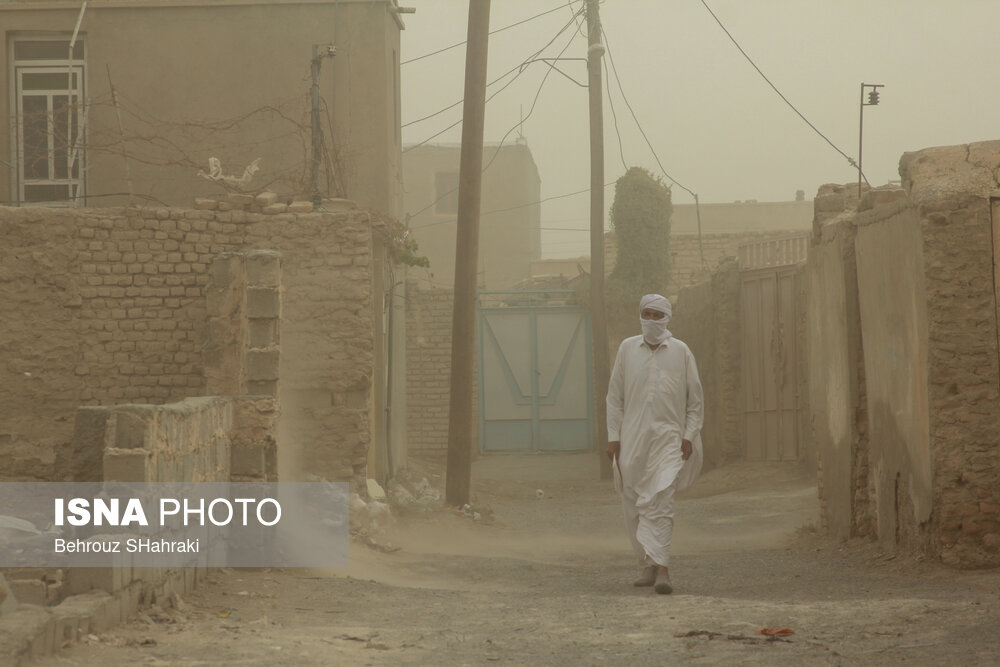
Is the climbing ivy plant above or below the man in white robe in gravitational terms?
above

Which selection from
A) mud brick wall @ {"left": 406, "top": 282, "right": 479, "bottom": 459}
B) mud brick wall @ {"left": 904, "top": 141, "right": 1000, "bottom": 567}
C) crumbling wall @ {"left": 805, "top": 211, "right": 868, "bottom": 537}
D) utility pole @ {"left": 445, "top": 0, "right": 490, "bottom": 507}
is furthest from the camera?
mud brick wall @ {"left": 406, "top": 282, "right": 479, "bottom": 459}

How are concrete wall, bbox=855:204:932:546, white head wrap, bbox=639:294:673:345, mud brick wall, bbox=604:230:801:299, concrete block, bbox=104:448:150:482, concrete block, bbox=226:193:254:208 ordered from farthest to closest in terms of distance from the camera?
mud brick wall, bbox=604:230:801:299
concrete block, bbox=226:193:254:208
white head wrap, bbox=639:294:673:345
concrete wall, bbox=855:204:932:546
concrete block, bbox=104:448:150:482

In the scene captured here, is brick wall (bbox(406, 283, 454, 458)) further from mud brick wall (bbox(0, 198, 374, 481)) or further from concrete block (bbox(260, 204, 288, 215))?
mud brick wall (bbox(0, 198, 374, 481))

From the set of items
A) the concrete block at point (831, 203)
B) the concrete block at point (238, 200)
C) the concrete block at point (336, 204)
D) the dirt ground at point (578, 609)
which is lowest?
the dirt ground at point (578, 609)

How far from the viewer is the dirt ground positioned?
165 inches

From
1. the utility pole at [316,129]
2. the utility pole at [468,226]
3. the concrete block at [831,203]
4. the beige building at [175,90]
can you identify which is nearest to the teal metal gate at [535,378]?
the beige building at [175,90]

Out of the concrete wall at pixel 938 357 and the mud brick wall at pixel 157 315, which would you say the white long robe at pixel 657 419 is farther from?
the mud brick wall at pixel 157 315

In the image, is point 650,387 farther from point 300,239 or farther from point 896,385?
point 300,239

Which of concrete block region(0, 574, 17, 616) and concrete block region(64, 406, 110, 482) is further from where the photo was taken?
concrete block region(64, 406, 110, 482)

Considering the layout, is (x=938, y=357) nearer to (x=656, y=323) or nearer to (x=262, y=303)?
(x=656, y=323)

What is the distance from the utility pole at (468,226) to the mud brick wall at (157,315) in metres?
1.59

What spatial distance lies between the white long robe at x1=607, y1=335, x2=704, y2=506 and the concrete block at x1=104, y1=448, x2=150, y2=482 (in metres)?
2.80

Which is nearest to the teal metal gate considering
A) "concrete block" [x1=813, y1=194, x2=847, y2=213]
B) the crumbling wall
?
the crumbling wall

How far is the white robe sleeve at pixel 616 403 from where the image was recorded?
667 centimetres
